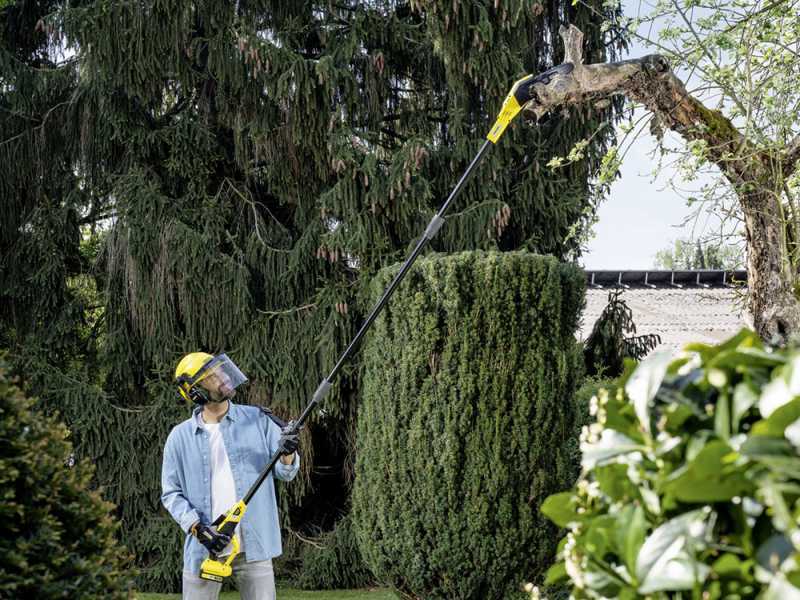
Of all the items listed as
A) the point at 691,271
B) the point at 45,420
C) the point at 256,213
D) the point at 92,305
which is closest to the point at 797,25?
the point at 256,213

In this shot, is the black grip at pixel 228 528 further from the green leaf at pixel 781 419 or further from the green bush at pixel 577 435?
the green leaf at pixel 781 419

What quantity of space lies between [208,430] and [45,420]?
1.95 m

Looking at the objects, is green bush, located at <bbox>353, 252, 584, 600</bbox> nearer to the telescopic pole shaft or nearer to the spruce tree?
the telescopic pole shaft

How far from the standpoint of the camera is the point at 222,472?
188 inches

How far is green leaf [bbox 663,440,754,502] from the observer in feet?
4.26

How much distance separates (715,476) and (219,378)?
374cm

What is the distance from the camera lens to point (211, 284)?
848cm

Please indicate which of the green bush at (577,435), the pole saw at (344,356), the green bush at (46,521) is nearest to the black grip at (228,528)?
the pole saw at (344,356)

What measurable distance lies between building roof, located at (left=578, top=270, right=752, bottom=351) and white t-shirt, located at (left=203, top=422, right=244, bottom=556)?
23.2 feet

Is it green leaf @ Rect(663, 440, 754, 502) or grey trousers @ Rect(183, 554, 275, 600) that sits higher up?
green leaf @ Rect(663, 440, 754, 502)

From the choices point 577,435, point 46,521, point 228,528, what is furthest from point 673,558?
point 577,435

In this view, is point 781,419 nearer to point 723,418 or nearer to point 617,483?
point 723,418

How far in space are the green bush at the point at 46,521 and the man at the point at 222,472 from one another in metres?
1.75


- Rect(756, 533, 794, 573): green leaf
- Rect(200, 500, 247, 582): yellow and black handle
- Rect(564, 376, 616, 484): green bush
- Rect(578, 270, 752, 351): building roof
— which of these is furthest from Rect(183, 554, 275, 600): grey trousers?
Rect(578, 270, 752, 351): building roof
